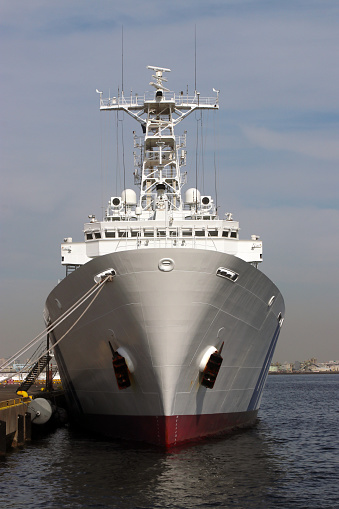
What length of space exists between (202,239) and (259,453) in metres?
8.26

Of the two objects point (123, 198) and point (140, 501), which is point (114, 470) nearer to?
point (140, 501)

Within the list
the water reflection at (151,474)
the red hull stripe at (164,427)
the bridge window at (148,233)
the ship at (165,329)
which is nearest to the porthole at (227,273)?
the ship at (165,329)

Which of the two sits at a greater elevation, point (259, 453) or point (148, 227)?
point (148, 227)

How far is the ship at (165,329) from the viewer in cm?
1805

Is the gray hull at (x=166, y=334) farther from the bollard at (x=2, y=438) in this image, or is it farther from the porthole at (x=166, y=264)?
the bollard at (x=2, y=438)

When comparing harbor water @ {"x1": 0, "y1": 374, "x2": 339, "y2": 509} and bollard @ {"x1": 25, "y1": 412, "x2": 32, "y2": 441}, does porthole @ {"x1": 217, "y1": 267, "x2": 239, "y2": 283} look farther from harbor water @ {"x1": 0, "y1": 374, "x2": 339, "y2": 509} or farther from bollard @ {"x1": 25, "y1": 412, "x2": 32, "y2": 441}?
bollard @ {"x1": 25, "y1": 412, "x2": 32, "y2": 441}


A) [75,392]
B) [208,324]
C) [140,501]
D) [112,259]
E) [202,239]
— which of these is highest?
[202,239]

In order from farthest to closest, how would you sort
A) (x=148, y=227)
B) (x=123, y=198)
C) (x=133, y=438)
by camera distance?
(x=123, y=198), (x=148, y=227), (x=133, y=438)

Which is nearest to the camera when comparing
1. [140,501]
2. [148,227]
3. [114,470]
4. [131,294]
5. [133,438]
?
[140,501]

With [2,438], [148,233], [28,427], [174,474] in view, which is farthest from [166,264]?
[28,427]

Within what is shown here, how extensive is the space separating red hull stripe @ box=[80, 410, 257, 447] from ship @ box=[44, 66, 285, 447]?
39 millimetres

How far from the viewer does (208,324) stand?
18.6 metres

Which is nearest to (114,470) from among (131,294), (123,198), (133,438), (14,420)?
(133,438)

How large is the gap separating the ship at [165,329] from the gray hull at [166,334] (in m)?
0.03
